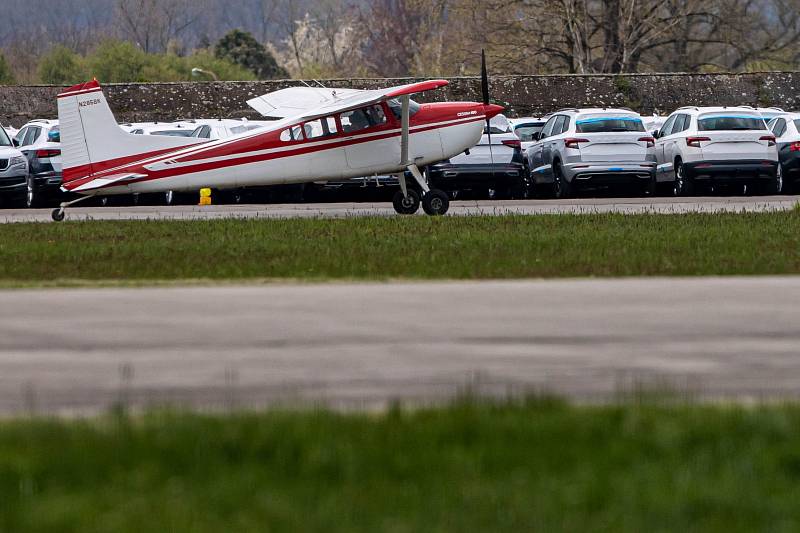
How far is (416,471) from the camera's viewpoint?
6387 mm

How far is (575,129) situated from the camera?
96.1 ft

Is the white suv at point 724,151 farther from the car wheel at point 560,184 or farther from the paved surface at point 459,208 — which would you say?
the car wheel at point 560,184

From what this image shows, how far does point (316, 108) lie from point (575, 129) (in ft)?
20.9

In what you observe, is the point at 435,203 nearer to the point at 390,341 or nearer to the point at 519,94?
the point at 390,341

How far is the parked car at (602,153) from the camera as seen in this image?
28.8m

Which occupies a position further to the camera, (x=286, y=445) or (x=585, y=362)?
(x=585, y=362)

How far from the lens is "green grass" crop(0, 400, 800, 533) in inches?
221

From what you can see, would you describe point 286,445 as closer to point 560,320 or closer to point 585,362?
point 585,362

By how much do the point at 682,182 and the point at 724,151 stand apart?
1.13 meters

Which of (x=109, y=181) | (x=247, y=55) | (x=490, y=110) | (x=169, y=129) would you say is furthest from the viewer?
(x=247, y=55)

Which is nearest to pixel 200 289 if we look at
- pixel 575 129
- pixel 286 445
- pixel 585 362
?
pixel 585 362

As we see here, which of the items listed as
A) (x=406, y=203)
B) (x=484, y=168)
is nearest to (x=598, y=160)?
(x=484, y=168)

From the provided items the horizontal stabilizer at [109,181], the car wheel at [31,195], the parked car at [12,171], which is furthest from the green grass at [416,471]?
the car wheel at [31,195]

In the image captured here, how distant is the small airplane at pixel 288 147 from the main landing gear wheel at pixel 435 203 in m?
0.02
